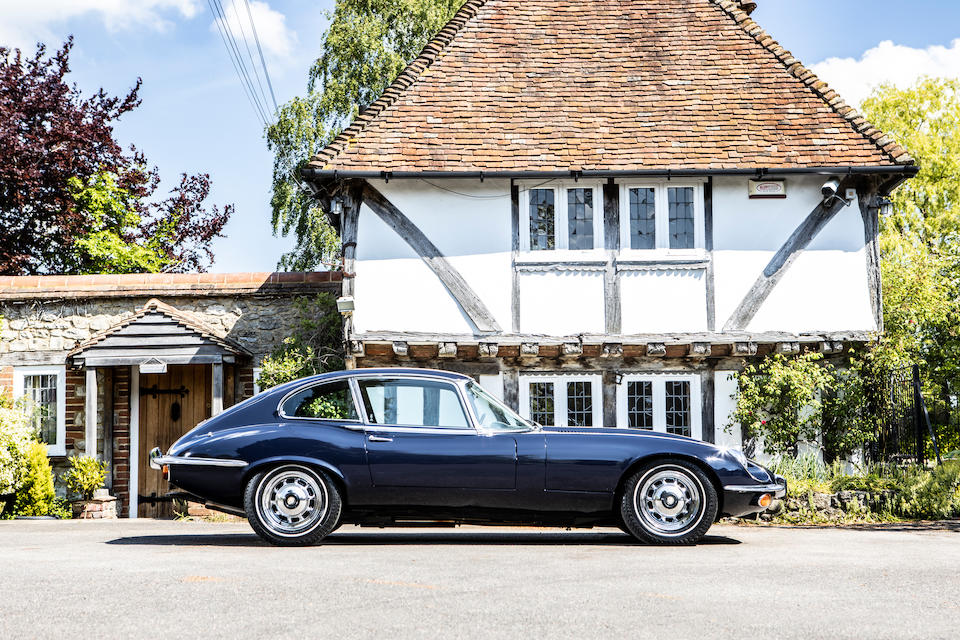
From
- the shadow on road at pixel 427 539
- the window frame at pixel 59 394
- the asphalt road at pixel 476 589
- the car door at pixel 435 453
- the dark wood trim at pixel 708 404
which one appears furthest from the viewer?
the window frame at pixel 59 394

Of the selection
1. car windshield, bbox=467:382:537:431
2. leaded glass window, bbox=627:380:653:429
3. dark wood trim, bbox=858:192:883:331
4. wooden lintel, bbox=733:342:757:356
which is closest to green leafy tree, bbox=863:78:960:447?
dark wood trim, bbox=858:192:883:331

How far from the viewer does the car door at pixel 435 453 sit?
7.54 m

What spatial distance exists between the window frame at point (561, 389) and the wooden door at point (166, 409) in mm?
5086

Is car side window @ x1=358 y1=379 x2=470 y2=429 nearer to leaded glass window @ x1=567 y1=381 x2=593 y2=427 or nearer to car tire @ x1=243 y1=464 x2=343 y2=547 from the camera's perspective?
car tire @ x1=243 y1=464 x2=343 y2=547

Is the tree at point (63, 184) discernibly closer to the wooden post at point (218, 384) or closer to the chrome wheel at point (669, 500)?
the wooden post at point (218, 384)

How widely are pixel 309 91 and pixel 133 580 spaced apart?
21.1 metres

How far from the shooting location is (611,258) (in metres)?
14.0

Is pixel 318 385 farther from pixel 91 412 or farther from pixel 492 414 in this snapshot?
pixel 91 412

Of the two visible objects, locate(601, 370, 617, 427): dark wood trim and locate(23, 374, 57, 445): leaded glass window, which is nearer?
locate(601, 370, 617, 427): dark wood trim

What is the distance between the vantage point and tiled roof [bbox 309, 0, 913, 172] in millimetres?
13992

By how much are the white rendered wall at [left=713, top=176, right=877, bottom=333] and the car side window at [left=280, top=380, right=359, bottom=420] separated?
7433 mm

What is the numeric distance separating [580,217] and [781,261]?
2.92 m

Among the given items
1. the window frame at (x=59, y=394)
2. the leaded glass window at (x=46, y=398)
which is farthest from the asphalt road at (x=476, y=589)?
the leaded glass window at (x=46, y=398)

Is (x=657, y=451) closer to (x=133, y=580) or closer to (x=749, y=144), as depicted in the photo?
(x=133, y=580)
